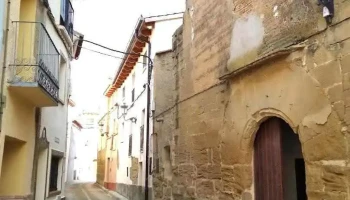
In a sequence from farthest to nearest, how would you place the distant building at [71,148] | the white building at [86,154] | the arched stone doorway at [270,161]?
the white building at [86,154]
the distant building at [71,148]
the arched stone doorway at [270,161]

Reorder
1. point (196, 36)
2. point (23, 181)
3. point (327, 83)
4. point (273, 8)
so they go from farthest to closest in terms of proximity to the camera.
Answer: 1. point (196, 36)
2. point (23, 181)
3. point (273, 8)
4. point (327, 83)

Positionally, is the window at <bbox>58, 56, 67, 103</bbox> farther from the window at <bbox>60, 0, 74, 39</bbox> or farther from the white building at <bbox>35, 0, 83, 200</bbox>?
the window at <bbox>60, 0, 74, 39</bbox>

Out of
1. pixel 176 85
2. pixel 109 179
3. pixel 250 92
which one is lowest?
pixel 109 179

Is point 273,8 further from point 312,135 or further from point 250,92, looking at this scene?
point 312,135

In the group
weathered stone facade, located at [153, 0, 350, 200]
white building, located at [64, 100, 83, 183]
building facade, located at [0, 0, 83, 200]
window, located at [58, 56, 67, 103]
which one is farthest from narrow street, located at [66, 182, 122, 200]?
weathered stone facade, located at [153, 0, 350, 200]

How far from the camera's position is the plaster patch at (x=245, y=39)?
5234 millimetres

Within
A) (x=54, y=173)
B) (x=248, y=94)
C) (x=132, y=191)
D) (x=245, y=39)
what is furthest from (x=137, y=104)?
(x=248, y=94)

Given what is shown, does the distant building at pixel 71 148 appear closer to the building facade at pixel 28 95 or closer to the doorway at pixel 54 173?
the doorway at pixel 54 173

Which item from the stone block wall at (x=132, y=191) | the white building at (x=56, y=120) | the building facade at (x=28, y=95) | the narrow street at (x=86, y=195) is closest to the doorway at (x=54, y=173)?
the white building at (x=56, y=120)

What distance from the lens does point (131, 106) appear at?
17.9m

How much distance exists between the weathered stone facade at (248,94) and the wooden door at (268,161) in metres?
0.11

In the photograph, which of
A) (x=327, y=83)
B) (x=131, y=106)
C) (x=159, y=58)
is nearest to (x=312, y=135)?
(x=327, y=83)

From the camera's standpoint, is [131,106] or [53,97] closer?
[53,97]

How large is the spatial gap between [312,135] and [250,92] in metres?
1.43
